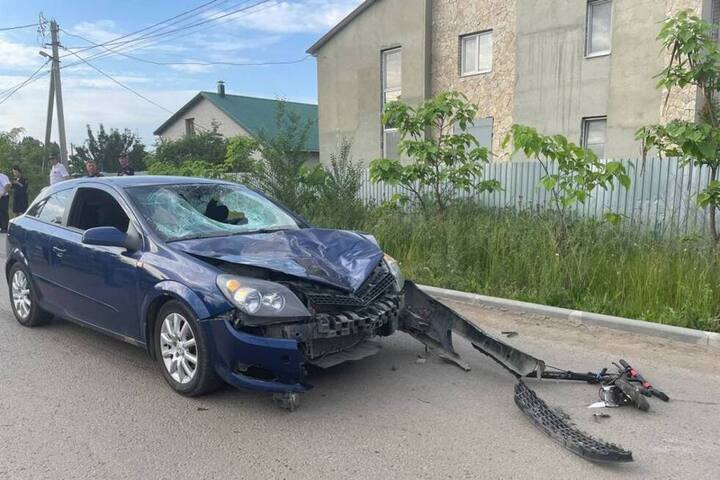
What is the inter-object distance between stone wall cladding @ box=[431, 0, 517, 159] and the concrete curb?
10555 mm

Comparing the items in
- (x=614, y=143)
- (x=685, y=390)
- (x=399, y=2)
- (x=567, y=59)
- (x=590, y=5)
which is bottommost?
(x=685, y=390)

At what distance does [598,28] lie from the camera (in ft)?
49.4

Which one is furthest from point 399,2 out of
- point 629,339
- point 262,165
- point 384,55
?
point 629,339

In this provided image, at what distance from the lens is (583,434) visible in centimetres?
346

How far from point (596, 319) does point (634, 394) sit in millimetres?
1935

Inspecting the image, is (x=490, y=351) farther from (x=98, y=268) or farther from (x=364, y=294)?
(x=98, y=268)

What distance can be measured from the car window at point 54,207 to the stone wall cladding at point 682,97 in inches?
504

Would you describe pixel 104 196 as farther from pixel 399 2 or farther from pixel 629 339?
pixel 399 2

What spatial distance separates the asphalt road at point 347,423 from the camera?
10.5 feet

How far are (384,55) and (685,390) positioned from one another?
17.5 m

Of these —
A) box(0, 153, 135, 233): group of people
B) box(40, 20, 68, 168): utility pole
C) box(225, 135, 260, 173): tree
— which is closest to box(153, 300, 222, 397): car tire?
box(225, 135, 260, 173): tree

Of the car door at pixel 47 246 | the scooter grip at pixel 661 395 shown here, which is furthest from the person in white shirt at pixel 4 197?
the scooter grip at pixel 661 395

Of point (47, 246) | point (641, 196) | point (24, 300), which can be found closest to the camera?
point (47, 246)

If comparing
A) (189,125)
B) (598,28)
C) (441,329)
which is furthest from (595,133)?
(189,125)
